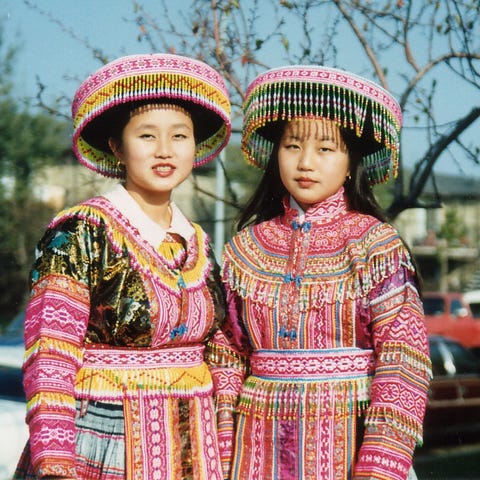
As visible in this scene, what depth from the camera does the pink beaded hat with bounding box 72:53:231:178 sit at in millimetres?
2771

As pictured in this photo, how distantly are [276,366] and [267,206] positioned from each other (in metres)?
0.58

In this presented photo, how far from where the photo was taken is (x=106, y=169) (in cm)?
307

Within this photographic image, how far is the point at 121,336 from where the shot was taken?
2.64m

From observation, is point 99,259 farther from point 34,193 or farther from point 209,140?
point 34,193

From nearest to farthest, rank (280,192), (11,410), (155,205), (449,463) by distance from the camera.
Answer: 1. (155,205)
2. (280,192)
3. (11,410)
4. (449,463)

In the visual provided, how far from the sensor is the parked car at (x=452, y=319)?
1598 cm

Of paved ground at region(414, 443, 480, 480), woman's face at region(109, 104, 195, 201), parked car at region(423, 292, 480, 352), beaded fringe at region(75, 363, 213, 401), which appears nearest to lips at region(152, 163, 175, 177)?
woman's face at region(109, 104, 195, 201)

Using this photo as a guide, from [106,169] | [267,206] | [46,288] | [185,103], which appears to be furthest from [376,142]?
[46,288]

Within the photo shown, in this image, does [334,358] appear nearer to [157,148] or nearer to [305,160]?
[305,160]

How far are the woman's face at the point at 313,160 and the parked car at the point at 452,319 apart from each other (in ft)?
41.7

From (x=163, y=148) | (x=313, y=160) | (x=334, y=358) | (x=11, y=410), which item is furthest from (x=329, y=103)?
(x=11, y=410)

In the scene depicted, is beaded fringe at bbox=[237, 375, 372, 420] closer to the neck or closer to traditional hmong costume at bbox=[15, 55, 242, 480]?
traditional hmong costume at bbox=[15, 55, 242, 480]

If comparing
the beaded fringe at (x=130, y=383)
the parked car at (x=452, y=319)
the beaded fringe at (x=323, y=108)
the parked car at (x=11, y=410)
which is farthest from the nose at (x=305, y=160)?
the parked car at (x=452, y=319)

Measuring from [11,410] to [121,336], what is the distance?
101 inches
